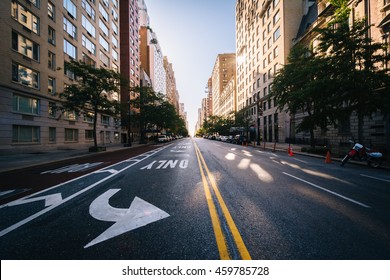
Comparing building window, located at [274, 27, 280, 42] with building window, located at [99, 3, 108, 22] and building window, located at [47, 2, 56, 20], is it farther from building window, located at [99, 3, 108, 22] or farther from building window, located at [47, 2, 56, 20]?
building window, located at [47, 2, 56, 20]

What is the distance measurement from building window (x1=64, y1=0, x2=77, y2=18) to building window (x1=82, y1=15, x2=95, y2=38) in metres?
1.99

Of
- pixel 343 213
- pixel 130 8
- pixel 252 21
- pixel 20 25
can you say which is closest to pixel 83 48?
pixel 20 25

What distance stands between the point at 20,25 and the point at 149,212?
26.0m

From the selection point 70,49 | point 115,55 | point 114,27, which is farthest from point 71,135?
point 114,27

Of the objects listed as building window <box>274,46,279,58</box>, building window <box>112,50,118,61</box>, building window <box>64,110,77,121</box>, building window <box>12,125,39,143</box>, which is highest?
building window <box>112,50,118,61</box>

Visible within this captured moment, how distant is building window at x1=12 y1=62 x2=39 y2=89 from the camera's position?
684 inches

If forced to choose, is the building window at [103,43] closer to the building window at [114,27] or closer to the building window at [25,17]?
the building window at [114,27]

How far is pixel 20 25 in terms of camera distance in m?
17.8

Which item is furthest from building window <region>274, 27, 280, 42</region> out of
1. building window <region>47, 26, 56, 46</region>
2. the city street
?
the city street

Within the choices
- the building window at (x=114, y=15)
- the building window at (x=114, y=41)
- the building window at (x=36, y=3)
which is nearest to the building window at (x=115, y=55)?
the building window at (x=114, y=41)

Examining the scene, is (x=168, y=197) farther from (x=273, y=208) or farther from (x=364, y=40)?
(x=364, y=40)

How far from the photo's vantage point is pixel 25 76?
60.2 ft

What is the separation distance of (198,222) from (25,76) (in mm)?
25083

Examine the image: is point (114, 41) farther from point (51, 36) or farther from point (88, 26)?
point (51, 36)
